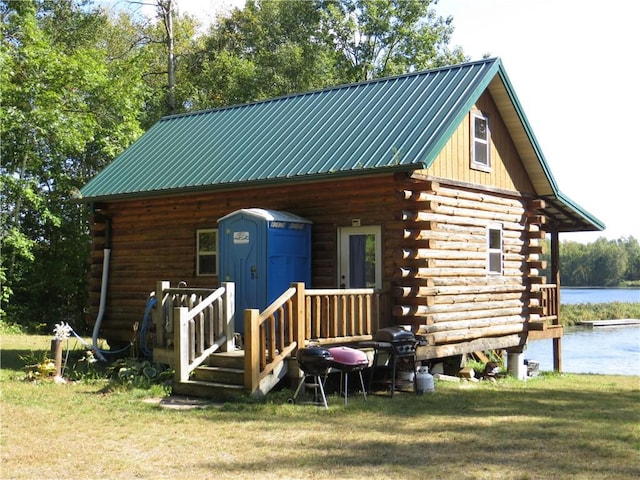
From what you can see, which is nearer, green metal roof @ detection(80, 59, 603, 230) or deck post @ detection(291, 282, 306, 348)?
deck post @ detection(291, 282, 306, 348)

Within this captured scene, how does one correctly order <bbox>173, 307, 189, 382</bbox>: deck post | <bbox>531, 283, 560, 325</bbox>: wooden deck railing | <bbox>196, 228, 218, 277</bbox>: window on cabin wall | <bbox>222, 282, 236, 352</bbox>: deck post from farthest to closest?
<bbox>531, 283, 560, 325</bbox>: wooden deck railing < <bbox>196, 228, 218, 277</bbox>: window on cabin wall < <bbox>222, 282, 236, 352</bbox>: deck post < <bbox>173, 307, 189, 382</bbox>: deck post

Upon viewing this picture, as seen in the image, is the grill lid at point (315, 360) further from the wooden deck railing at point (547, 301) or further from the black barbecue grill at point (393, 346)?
the wooden deck railing at point (547, 301)

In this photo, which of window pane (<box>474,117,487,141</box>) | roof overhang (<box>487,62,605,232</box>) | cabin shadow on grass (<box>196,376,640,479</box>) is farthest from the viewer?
roof overhang (<box>487,62,605,232</box>)

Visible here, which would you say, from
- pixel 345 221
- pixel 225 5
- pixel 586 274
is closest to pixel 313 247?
pixel 345 221

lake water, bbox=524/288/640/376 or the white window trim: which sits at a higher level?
the white window trim

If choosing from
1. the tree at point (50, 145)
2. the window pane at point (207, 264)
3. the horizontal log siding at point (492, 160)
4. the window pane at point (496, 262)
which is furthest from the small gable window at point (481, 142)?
the tree at point (50, 145)

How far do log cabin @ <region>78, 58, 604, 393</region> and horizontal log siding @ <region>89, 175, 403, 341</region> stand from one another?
0.04 metres

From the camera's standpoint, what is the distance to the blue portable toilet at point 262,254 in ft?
47.9

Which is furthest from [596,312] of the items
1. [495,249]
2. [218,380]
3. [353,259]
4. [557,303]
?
[218,380]

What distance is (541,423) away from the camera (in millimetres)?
11023

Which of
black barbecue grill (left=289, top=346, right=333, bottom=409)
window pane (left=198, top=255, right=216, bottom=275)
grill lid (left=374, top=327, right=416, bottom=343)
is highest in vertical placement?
window pane (left=198, top=255, right=216, bottom=275)

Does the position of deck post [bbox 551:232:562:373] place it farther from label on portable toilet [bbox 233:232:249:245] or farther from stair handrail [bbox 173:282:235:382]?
stair handrail [bbox 173:282:235:382]

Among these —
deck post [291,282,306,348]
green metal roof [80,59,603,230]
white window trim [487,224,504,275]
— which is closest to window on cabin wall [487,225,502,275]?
white window trim [487,224,504,275]

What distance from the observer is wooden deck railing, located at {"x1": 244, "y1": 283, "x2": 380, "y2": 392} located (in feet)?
39.0
